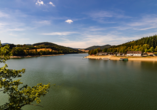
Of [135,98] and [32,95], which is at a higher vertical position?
[32,95]

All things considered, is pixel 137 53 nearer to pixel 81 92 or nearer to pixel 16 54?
pixel 81 92

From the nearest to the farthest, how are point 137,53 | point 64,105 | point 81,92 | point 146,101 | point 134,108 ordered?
point 134,108, point 64,105, point 146,101, point 81,92, point 137,53

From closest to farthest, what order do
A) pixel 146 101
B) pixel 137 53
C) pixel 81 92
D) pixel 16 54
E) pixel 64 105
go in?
pixel 64 105, pixel 146 101, pixel 81 92, pixel 137 53, pixel 16 54

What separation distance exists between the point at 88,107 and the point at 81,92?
6087 millimetres

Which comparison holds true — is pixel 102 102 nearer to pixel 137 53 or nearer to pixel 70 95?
pixel 70 95

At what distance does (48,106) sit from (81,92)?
8.81 meters

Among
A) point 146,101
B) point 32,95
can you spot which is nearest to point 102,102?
point 146,101

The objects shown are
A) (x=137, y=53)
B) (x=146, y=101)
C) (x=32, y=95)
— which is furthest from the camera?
(x=137, y=53)

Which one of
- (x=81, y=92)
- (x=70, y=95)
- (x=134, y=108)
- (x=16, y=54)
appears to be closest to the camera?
(x=134, y=108)

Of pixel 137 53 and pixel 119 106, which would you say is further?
pixel 137 53

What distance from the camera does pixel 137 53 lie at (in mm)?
116500

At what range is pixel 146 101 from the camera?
18.3 meters

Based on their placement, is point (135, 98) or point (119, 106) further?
point (135, 98)

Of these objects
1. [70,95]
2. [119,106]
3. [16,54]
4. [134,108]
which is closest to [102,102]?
[119,106]
